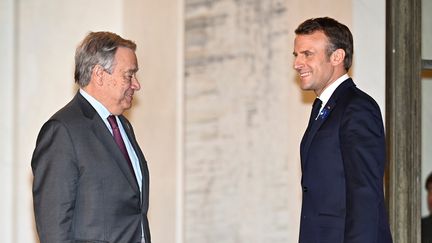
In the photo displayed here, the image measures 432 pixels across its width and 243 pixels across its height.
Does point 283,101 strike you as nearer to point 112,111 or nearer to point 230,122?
point 230,122

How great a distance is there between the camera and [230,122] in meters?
5.13

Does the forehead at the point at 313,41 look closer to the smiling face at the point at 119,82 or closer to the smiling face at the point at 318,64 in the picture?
the smiling face at the point at 318,64

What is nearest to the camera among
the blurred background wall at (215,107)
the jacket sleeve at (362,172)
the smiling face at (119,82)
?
the jacket sleeve at (362,172)

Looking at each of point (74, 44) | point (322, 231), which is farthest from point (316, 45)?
point (74, 44)

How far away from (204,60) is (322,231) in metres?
1.83

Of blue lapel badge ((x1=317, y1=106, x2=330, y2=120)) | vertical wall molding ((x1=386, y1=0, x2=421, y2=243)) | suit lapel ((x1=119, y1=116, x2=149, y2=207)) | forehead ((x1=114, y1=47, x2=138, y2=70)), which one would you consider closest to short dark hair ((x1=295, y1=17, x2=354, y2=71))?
blue lapel badge ((x1=317, y1=106, x2=330, y2=120))

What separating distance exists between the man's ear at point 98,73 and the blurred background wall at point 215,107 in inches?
54.3

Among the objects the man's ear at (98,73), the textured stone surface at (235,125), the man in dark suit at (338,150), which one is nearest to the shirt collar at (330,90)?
the man in dark suit at (338,150)

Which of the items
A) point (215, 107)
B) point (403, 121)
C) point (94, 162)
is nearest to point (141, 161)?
point (94, 162)

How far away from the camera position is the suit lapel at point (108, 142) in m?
3.58

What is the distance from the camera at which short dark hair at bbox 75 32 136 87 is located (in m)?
3.66

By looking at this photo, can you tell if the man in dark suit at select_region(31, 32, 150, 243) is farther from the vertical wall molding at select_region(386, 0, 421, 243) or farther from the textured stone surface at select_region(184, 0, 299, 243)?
the vertical wall molding at select_region(386, 0, 421, 243)

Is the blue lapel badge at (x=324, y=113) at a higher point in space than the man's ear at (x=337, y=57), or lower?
lower

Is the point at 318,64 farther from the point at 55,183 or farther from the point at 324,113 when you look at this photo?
the point at 55,183
